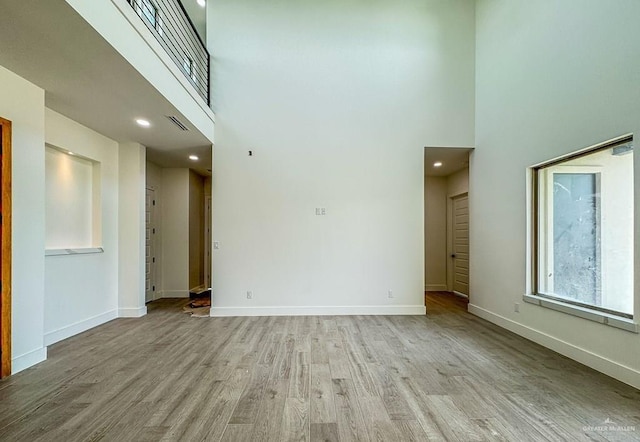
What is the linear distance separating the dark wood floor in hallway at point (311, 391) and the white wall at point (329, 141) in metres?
1.07

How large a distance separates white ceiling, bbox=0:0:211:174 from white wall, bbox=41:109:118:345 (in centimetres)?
21

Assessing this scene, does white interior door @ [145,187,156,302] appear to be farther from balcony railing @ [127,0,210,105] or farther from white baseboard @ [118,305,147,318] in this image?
balcony railing @ [127,0,210,105]

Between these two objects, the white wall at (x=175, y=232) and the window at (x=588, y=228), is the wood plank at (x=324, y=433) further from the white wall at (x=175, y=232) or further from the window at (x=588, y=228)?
the white wall at (x=175, y=232)

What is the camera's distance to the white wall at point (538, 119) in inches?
107

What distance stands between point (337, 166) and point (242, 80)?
2.09 meters

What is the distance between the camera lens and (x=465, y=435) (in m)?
1.89

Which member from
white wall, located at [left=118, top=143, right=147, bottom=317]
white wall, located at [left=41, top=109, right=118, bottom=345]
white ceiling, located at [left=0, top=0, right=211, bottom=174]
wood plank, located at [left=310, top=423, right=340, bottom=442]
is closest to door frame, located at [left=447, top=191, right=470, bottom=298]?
white ceiling, located at [left=0, top=0, right=211, bottom=174]

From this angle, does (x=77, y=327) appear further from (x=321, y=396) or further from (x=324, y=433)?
(x=324, y=433)

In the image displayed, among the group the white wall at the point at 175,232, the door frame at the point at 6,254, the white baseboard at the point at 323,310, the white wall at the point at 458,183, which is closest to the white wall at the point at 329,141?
the white baseboard at the point at 323,310

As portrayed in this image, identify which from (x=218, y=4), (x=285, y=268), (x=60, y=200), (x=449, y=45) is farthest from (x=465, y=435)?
(x=218, y=4)

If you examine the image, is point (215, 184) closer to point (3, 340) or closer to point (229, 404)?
point (3, 340)

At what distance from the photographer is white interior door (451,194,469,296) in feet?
20.3

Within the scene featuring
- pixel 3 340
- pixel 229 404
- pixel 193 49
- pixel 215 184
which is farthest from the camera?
pixel 215 184

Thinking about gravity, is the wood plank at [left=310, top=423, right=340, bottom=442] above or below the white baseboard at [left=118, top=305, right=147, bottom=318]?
above
